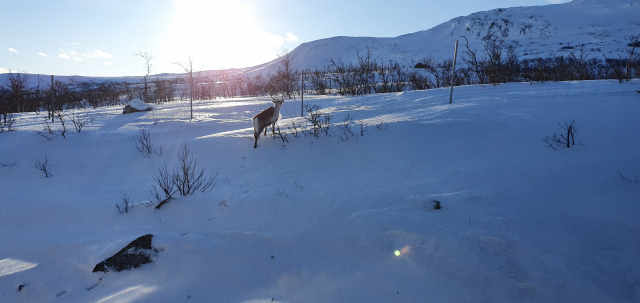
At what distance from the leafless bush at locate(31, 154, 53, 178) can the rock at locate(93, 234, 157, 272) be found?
5426 mm

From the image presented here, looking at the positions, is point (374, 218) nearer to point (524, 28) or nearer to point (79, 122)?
point (79, 122)

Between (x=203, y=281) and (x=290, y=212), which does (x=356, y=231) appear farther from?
(x=203, y=281)

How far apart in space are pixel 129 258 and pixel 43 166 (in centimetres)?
594

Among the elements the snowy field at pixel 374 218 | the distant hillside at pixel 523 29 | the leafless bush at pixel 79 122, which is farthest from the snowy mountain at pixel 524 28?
the snowy field at pixel 374 218

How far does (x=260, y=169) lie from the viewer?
20.1ft

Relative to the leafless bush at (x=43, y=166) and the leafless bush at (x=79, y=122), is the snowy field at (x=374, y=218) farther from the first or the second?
the leafless bush at (x=79, y=122)

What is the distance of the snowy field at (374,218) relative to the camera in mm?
2584

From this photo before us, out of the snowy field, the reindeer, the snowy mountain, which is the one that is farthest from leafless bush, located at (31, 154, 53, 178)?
the snowy mountain

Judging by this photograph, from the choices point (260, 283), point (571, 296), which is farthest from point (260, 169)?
point (571, 296)

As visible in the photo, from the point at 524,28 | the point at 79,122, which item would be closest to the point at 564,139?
the point at 79,122

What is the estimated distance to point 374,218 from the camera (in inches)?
142

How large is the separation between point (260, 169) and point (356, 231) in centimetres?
328

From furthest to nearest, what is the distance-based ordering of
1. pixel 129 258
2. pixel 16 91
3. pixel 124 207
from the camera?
1. pixel 16 91
2. pixel 124 207
3. pixel 129 258

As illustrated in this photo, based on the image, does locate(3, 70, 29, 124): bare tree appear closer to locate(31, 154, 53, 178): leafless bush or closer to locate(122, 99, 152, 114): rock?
locate(122, 99, 152, 114): rock
